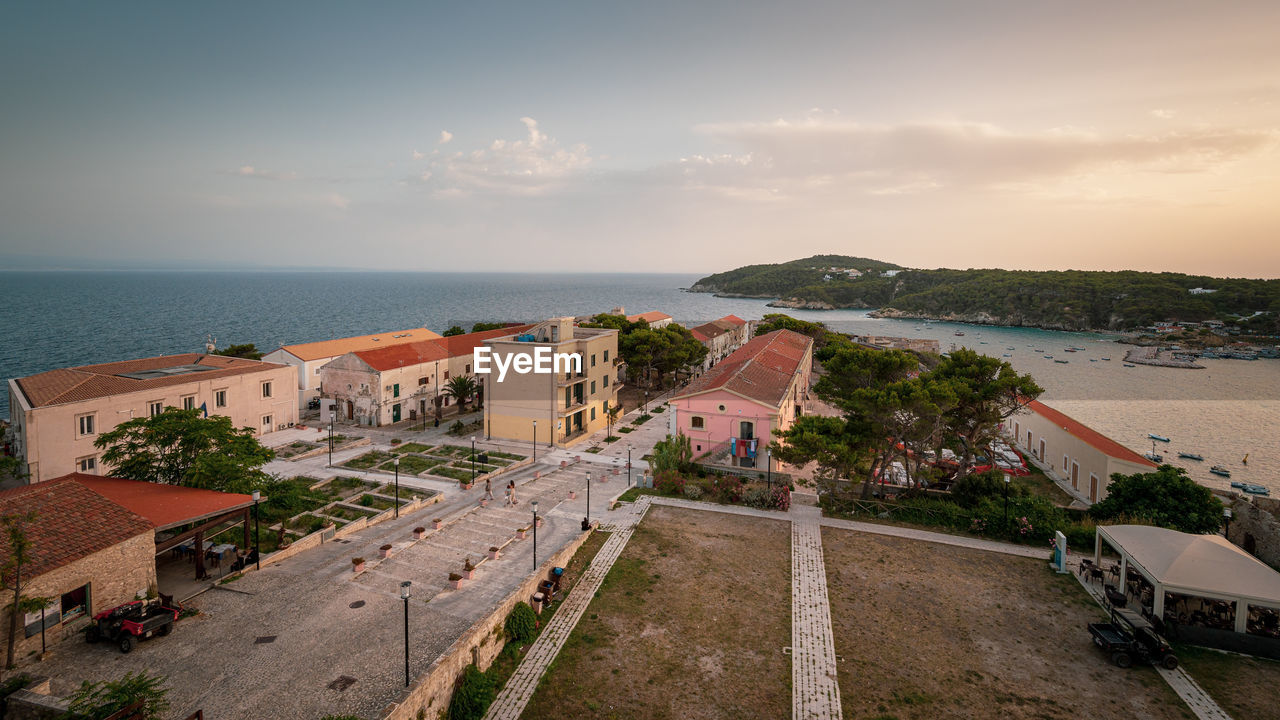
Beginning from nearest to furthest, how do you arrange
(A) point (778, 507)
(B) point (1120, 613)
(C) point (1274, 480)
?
(B) point (1120, 613), (A) point (778, 507), (C) point (1274, 480)

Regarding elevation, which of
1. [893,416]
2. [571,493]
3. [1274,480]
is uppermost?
[893,416]

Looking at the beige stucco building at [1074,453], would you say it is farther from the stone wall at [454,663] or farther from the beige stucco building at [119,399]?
the beige stucco building at [119,399]

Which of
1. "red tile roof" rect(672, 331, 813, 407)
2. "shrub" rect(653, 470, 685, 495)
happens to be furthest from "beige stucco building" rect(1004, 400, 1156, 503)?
"shrub" rect(653, 470, 685, 495)

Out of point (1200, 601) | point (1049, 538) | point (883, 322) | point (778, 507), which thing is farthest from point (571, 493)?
point (883, 322)

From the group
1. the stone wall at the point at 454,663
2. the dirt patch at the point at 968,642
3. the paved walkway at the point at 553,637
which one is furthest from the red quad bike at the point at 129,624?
the dirt patch at the point at 968,642

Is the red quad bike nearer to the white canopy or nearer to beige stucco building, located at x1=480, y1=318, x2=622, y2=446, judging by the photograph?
beige stucco building, located at x1=480, y1=318, x2=622, y2=446

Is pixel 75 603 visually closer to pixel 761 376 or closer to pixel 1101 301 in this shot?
pixel 761 376

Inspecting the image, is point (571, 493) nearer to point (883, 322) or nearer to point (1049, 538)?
point (1049, 538)
